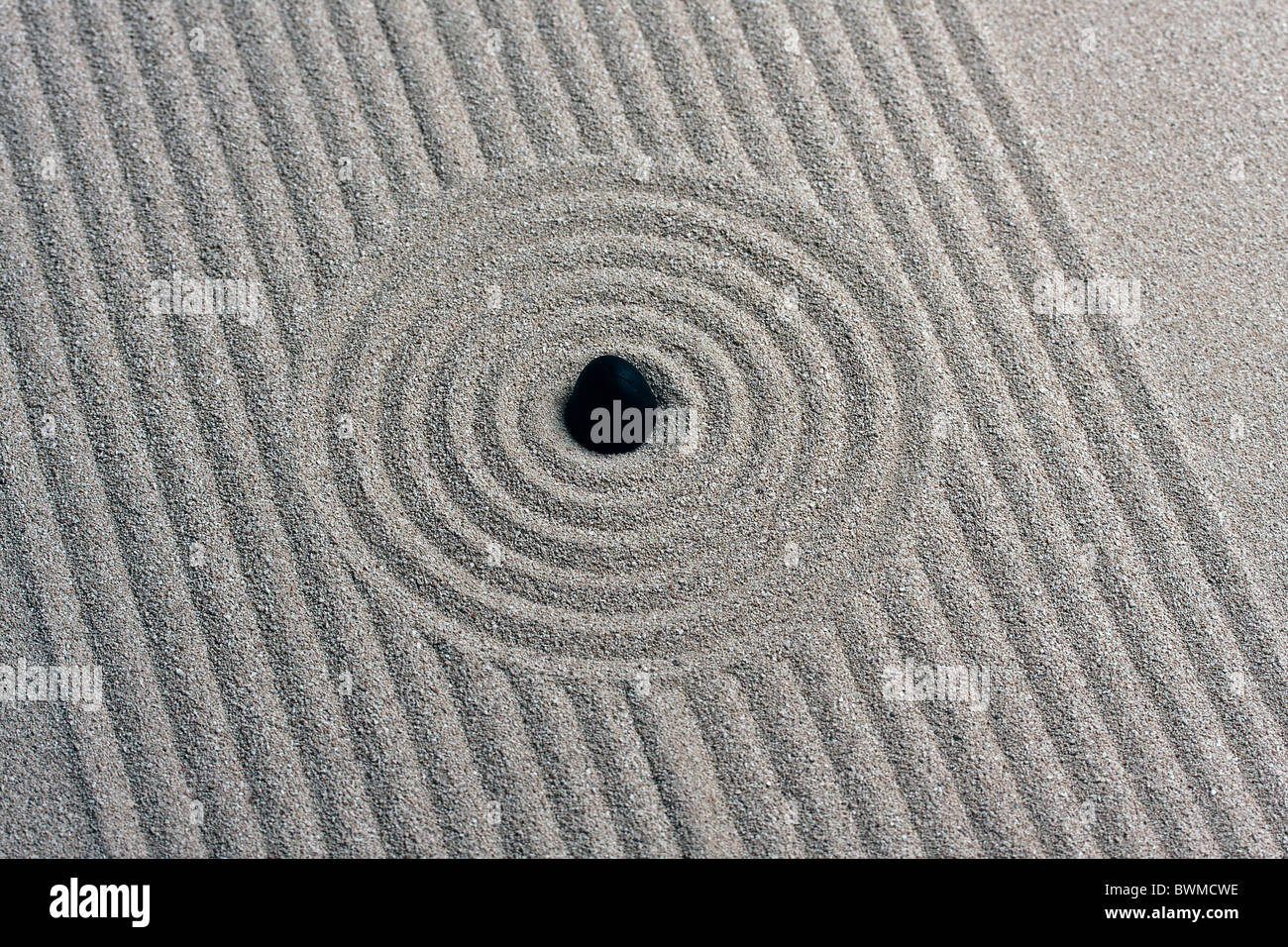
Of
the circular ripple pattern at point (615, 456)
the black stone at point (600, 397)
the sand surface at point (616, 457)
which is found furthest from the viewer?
the black stone at point (600, 397)

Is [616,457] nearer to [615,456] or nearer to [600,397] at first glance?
[615,456]

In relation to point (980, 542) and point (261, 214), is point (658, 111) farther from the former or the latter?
point (980, 542)

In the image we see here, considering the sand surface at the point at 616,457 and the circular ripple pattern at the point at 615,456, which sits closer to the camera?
the sand surface at the point at 616,457

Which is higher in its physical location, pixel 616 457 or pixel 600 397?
pixel 600 397

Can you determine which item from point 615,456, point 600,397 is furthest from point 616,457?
point 600,397
